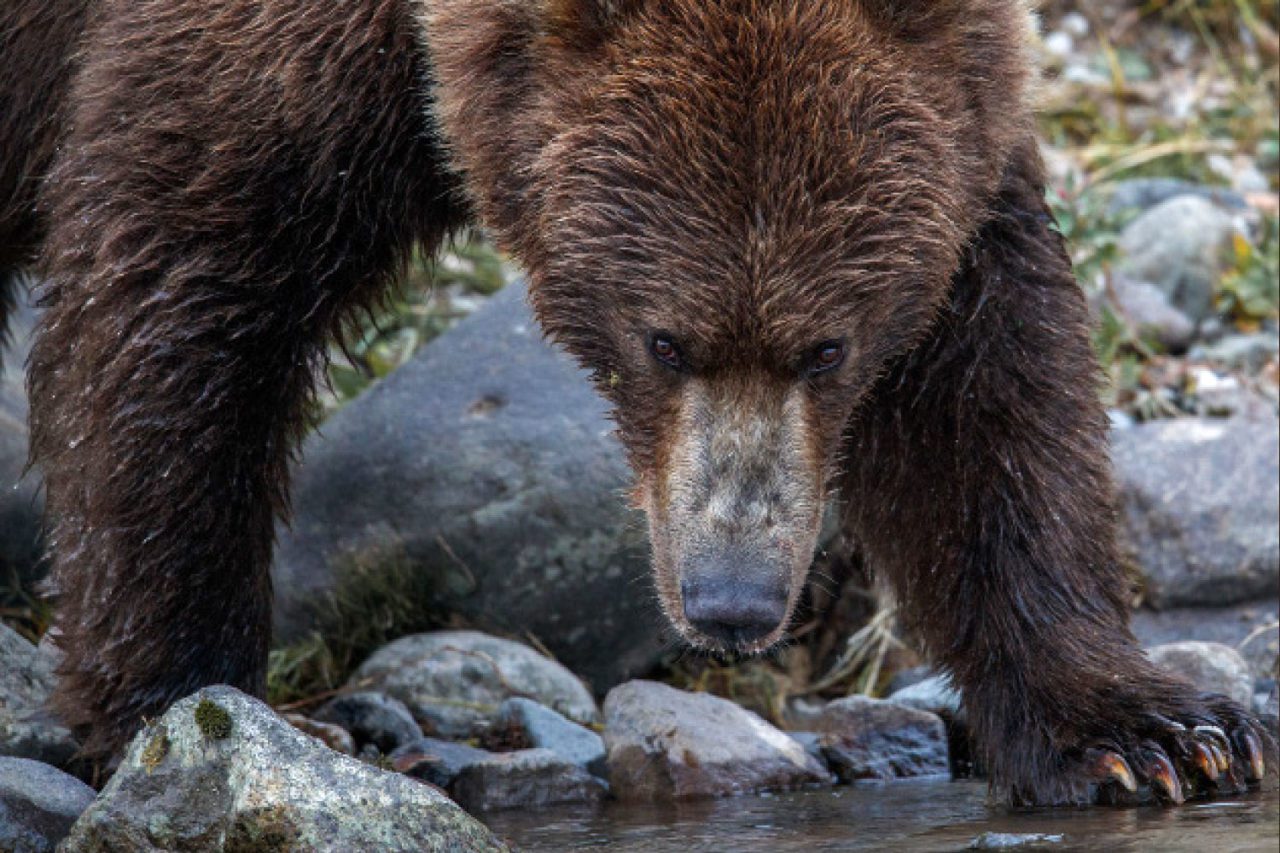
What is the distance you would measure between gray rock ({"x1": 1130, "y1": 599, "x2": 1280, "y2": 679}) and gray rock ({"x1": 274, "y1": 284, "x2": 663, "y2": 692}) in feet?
5.81

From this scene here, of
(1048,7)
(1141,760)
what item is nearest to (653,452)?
(1141,760)

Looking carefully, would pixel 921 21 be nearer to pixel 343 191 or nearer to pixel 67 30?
pixel 343 191

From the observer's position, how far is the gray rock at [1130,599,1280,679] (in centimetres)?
734

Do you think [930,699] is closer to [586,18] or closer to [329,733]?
[329,733]

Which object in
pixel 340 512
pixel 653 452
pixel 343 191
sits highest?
pixel 343 191

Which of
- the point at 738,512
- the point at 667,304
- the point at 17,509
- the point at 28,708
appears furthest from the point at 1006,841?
the point at 17,509

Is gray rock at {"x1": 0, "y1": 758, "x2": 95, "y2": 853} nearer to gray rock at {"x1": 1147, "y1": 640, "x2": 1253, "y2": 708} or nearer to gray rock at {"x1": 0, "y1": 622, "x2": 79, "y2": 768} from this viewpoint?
gray rock at {"x1": 0, "y1": 622, "x2": 79, "y2": 768}

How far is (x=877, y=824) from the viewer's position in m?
5.67

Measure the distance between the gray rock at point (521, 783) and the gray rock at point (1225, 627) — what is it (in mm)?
2251

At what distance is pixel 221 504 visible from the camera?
5871 millimetres

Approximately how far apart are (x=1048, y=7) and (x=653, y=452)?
782 cm

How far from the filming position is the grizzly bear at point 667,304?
5.04 m

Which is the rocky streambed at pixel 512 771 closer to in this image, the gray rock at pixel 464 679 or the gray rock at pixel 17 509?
the gray rock at pixel 464 679

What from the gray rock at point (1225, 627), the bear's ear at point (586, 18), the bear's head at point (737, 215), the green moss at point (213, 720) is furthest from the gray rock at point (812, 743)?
the bear's ear at point (586, 18)
